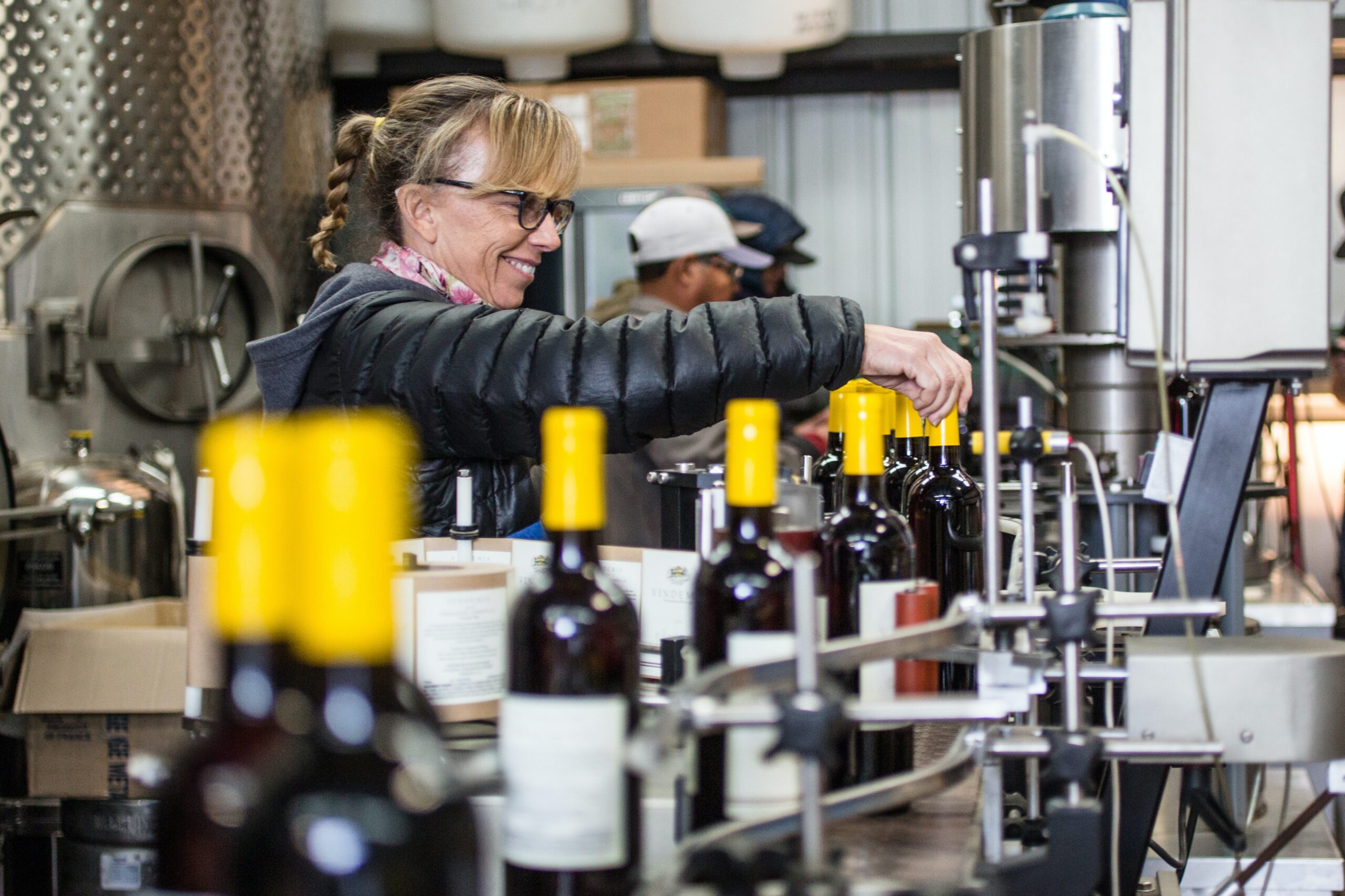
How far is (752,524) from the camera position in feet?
2.69

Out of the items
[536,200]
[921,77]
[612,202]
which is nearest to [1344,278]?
[921,77]

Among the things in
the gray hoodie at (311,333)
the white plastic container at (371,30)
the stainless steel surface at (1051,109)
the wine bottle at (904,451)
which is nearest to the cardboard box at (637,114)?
the white plastic container at (371,30)

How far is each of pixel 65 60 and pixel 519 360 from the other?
208 centimetres

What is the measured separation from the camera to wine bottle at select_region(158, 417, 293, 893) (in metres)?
0.58

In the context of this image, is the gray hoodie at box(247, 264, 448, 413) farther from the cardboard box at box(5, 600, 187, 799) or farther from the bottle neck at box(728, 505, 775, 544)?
the bottle neck at box(728, 505, 775, 544)

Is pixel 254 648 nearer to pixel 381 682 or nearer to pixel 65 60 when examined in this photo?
pixel 381 682

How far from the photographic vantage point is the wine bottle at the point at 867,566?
956mm

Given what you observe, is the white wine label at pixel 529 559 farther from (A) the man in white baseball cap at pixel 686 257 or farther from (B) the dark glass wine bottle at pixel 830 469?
(A) the man in white baseball cap at pixel 686 257

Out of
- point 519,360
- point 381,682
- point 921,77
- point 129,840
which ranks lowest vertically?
point 129,840

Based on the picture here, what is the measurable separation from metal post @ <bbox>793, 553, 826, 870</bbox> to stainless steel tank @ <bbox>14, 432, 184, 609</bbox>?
2206 mm

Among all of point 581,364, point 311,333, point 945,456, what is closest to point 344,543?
point 581,364

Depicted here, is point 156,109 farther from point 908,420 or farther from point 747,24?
point 908,420

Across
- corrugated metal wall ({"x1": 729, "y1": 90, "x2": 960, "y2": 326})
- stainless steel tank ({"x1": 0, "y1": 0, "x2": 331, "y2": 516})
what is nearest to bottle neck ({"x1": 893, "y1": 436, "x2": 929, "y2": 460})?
stainless steel tank ({"x1": 0, "y1": 0, "x2": 331, "y2": 516})

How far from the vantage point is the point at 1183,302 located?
1128 mm
